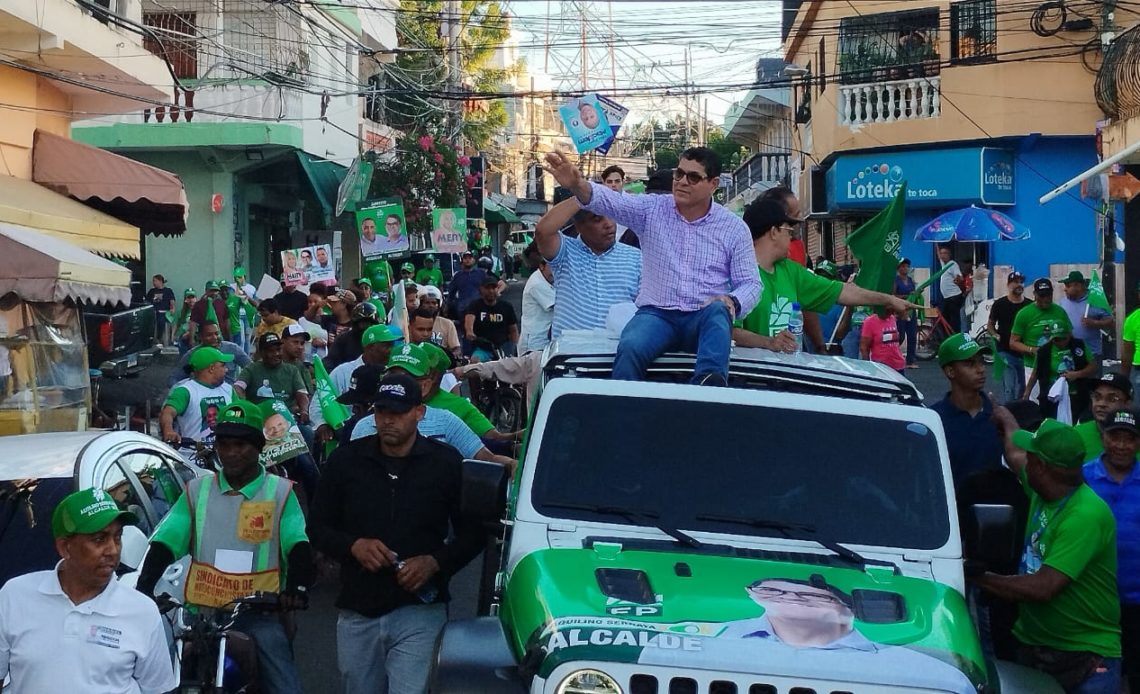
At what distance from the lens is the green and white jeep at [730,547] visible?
4.14m

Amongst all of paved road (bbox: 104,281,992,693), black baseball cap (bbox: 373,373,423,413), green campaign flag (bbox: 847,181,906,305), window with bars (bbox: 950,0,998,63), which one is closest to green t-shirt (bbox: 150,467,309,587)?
black baseball cap (bbox: 373,373,423,413)

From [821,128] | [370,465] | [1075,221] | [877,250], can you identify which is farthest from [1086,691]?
[821,128]

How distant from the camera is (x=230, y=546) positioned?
6.03m

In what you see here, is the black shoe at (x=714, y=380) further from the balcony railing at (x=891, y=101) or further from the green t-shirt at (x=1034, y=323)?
the balcony railing at (x=891, y=101)

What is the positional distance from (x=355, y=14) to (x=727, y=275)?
3001 cm

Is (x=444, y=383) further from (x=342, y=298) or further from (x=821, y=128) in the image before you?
(x=821, y=128)

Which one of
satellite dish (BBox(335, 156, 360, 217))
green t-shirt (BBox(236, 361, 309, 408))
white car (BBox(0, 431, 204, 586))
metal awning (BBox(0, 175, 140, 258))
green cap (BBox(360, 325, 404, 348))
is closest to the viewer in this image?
white car (BBox(0, 431, 204, 586))

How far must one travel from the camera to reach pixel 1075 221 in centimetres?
2870

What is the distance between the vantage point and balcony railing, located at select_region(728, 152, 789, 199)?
160ft

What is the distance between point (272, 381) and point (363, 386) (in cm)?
248

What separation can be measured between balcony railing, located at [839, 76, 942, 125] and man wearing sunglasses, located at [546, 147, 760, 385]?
81.5ft

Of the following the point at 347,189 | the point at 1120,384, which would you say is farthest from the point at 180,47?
the point at 1120,384

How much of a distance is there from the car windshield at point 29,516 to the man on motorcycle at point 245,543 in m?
0.73

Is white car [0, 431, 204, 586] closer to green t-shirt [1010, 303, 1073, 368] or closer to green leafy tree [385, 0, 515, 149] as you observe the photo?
green t-shirt [1010, 303, 1073, 368]
